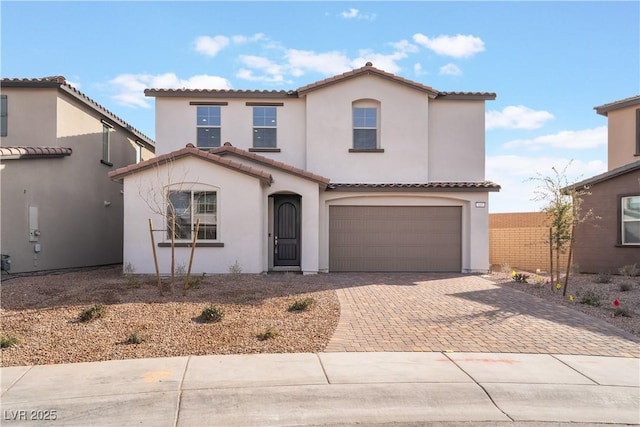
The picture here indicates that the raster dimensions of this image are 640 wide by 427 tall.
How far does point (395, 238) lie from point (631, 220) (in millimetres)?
7874

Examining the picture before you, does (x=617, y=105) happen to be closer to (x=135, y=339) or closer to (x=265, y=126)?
(x=265, y=126)

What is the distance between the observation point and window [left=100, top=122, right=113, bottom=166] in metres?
18.6

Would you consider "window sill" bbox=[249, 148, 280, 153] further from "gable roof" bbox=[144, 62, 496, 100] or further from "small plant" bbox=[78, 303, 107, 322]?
"small plant" bbox=[78, 303, 107, 322]

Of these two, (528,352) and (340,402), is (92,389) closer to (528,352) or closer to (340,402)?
(340,402)

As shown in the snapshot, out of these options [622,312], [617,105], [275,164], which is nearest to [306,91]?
[275,164]

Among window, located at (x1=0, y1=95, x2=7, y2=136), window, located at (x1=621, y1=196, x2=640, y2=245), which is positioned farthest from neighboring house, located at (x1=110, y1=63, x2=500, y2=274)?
window, located at (x1=621, y1=196, x2=640, y2=245)

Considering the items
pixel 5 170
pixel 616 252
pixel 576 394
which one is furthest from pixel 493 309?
pixel 5 170

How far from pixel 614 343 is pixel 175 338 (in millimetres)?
7035

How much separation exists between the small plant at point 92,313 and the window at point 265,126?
950 cm

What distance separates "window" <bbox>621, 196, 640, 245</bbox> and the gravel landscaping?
3724mm

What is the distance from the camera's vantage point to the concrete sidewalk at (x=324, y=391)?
5.10 m

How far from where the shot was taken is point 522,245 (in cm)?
2084

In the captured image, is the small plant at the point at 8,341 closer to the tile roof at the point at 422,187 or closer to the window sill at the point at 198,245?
the window sill at the point at 198,245

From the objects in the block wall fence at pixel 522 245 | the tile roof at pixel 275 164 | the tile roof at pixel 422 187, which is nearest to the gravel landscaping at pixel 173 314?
the tile roof at pixel 275 164
